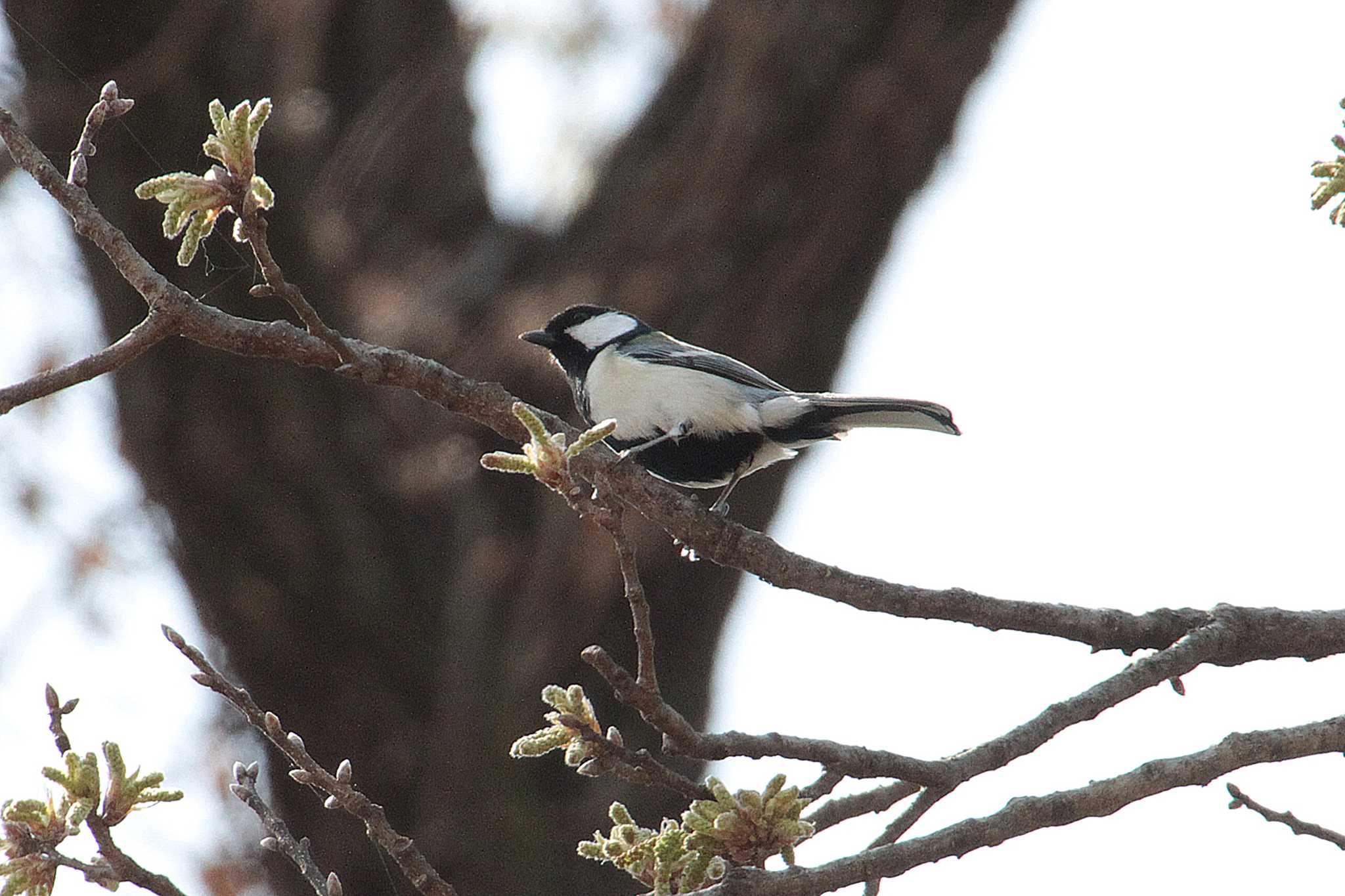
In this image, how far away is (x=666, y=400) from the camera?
3.51 m

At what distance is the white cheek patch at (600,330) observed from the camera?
4.31 m

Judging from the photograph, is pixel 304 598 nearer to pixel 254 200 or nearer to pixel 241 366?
pixel 241 366

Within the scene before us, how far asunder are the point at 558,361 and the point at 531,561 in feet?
7.55

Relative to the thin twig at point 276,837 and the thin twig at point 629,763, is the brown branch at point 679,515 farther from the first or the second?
the thin twig at point 276,837

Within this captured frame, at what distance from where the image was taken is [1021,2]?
5914 millimetres

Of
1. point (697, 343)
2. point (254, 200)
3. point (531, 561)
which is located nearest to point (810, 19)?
point (697, 343)

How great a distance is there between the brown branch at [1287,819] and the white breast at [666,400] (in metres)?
1.42

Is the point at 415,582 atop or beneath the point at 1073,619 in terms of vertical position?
atop

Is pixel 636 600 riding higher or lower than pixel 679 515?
lower

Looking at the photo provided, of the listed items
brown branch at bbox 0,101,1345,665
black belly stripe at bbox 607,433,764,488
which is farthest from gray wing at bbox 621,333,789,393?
brown branch at bbox 0,101,1345,665

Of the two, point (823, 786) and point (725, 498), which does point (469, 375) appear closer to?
point (725, 498)

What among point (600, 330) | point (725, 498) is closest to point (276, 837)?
point (725, 498)

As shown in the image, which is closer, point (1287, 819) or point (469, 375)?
point (1287, 819)

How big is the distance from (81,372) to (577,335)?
264 centimetres
